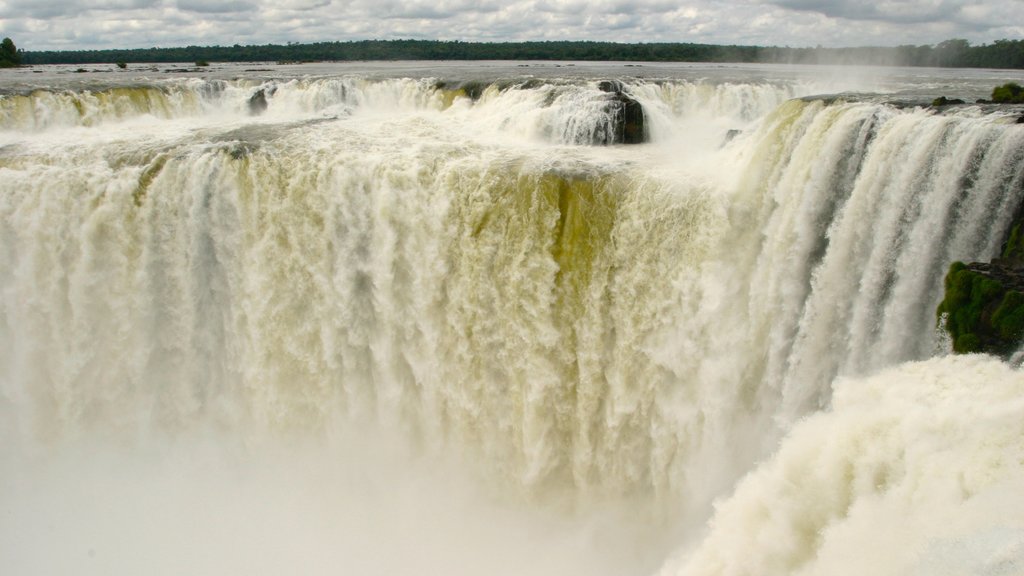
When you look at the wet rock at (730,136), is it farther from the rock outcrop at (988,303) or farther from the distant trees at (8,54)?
the distant trees at (8,54)

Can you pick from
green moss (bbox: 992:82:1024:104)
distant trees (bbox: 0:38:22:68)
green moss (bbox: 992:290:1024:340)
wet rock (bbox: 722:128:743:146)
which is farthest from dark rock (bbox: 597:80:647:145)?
distant trees (bbox: 0:38:22:68)

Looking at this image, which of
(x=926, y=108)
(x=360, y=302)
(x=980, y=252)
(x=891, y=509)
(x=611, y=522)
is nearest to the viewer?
(x=891, y=509)

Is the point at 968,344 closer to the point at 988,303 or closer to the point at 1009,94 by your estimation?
the point at 988,303

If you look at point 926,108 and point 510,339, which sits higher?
point 926,108

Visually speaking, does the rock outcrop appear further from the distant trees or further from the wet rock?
the distant trees

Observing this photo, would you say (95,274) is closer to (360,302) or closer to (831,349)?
(360,302)

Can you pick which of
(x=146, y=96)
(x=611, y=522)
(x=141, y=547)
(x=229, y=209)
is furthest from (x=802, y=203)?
(x=146, y=96)

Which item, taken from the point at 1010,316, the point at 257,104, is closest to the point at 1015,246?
the point at 1010,316
